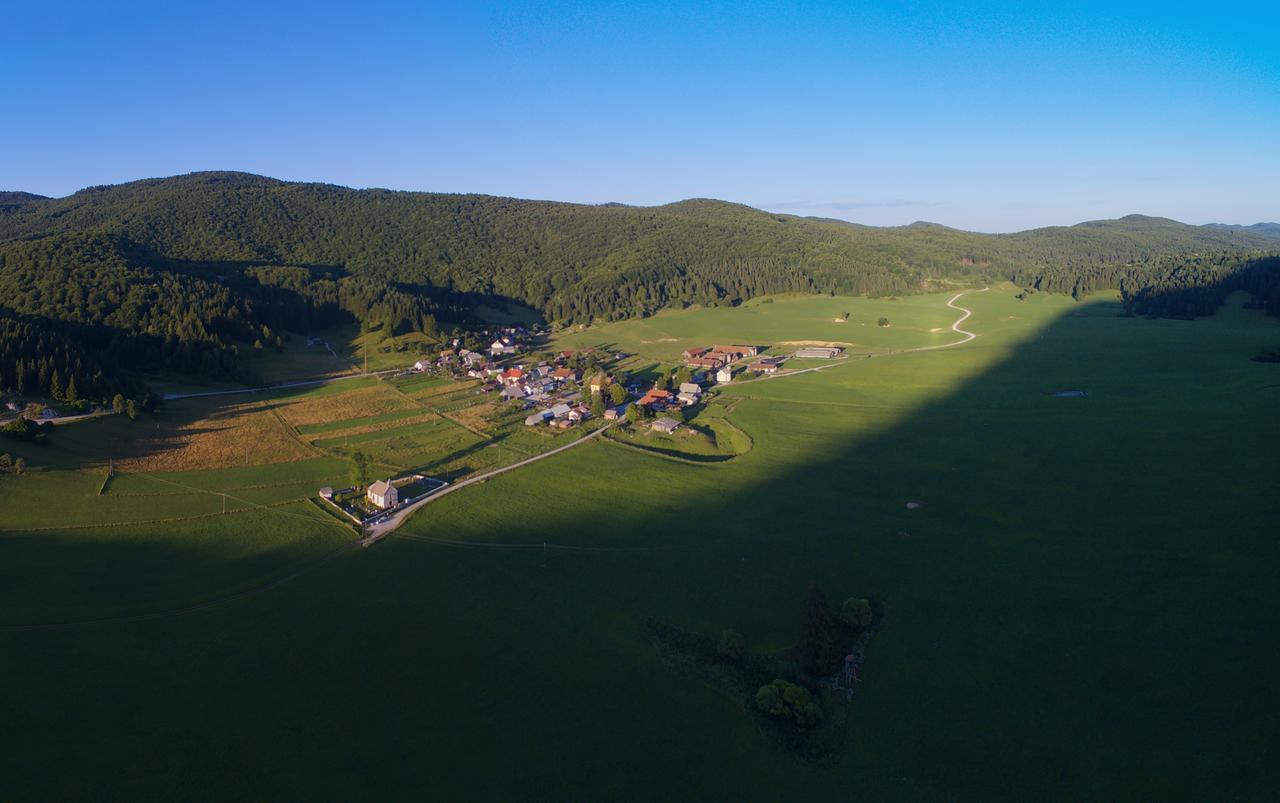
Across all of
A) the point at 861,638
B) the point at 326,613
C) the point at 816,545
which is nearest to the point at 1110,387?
the point at 816,545

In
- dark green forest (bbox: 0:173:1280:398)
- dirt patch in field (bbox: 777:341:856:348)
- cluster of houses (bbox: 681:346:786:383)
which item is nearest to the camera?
dark green forest (bbox: 0:173:1280:398)

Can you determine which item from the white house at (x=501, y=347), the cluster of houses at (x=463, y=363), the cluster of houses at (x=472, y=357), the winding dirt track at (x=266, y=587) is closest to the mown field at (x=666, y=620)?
the winding dirt track at (x=266, y=587)

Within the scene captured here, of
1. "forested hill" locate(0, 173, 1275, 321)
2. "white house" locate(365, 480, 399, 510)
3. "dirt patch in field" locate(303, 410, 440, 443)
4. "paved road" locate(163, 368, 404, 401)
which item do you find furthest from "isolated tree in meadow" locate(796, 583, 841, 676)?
"forested hill" locate(0, 173, 1275, 321)

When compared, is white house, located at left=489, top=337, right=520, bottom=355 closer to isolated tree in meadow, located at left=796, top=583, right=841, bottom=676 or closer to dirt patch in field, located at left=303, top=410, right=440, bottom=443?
dirt patch in field, located at left=303, top=410, right=440, bottom=443

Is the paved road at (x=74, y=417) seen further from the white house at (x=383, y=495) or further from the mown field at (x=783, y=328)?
the mown field at (x=783, y=328)

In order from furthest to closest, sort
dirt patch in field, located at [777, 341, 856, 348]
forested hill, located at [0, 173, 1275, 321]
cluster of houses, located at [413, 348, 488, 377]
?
forested hill, located at [0, 173, 1275, 321] → dirt patch in field, located at [777, 341, 856, 348] → cluster of houses, located at [413, 348, 488, 377]
